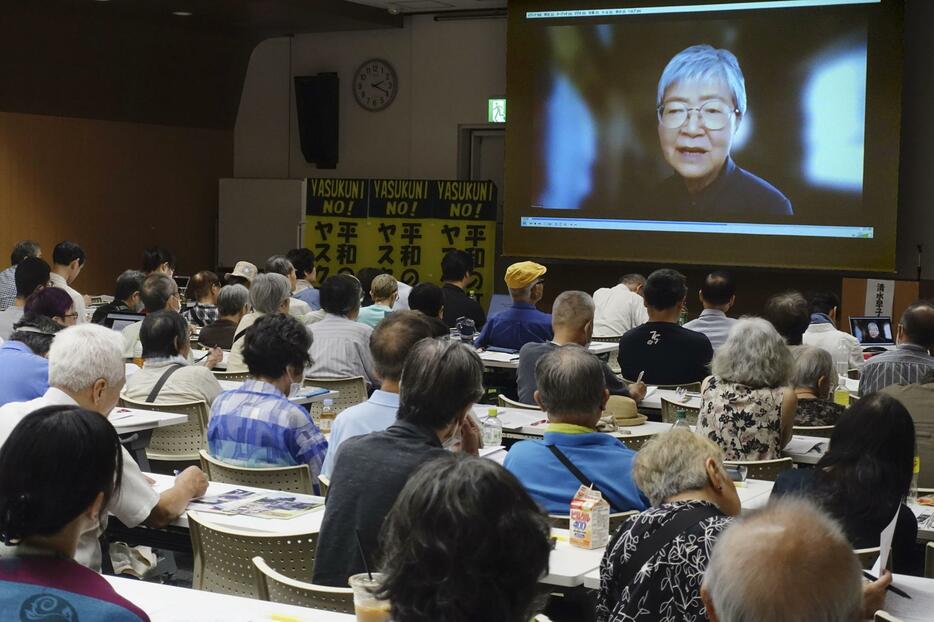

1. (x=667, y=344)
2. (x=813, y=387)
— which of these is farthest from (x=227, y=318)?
(x=813, y=387)

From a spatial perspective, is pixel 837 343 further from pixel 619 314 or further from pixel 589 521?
pixel 589 521

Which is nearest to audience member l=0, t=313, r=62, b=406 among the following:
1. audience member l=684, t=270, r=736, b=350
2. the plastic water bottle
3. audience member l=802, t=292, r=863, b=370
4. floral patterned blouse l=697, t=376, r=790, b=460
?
the plastic water bottle

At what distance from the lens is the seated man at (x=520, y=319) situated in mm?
7969

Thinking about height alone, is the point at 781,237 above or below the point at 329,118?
below

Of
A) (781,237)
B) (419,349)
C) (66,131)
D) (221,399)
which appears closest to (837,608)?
(419,349)

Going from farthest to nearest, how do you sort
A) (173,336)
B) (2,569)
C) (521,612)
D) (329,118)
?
(329,118) → (173,336) → (2,569) → (521,612)

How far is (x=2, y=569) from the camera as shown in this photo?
7.25 ft

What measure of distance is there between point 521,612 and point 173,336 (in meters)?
4.26

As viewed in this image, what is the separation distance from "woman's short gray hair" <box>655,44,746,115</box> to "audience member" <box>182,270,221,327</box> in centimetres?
533

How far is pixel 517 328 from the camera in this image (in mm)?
8227

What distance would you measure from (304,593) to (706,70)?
10.0 metres

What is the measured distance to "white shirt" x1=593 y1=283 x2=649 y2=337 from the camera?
10.0m

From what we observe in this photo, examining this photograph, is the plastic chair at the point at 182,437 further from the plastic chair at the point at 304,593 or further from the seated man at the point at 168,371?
the plastic chair at the point at 304,593

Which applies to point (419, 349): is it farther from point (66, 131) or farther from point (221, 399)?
point (66, 131)
